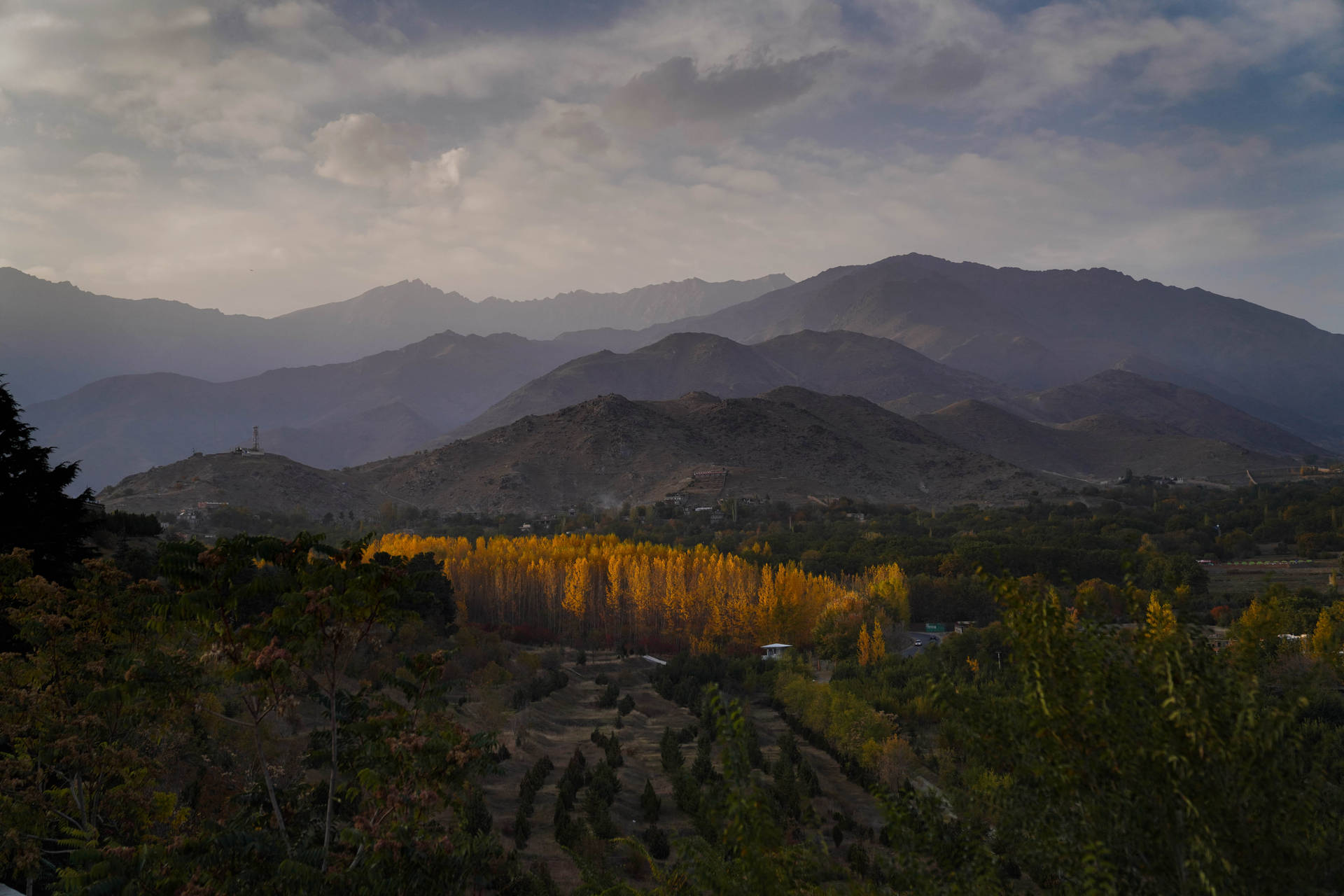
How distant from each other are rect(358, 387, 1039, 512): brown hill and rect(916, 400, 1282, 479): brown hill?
101 ft

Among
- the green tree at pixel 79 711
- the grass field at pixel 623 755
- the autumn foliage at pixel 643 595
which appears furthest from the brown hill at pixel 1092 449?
the green tree at pixel 79 711

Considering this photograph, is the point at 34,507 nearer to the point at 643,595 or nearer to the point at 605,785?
the point at 605,785

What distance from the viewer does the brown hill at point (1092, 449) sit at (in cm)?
17212

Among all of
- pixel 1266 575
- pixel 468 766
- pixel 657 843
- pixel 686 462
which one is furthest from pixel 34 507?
pixel 686 462

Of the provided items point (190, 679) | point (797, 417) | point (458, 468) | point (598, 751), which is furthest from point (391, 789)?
point (797, 417)

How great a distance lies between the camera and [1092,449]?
618ft

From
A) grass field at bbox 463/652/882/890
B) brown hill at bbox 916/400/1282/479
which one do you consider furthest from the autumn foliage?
brown hill at bbox 916/400/1282/479

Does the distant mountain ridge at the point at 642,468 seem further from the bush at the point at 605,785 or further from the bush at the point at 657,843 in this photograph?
the bush at the point at 657,843

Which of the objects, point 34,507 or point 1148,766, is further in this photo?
point 34,507

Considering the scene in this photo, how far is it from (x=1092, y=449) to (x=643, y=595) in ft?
525

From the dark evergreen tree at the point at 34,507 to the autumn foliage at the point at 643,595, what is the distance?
45149 millimetres

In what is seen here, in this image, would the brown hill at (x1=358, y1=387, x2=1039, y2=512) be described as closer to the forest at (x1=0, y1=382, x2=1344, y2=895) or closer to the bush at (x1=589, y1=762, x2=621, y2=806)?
the bush at (x1=589, y1=762, x2=621, y2=806)

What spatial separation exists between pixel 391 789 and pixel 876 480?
443 feet

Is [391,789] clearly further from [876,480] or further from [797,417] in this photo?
[797,417]
